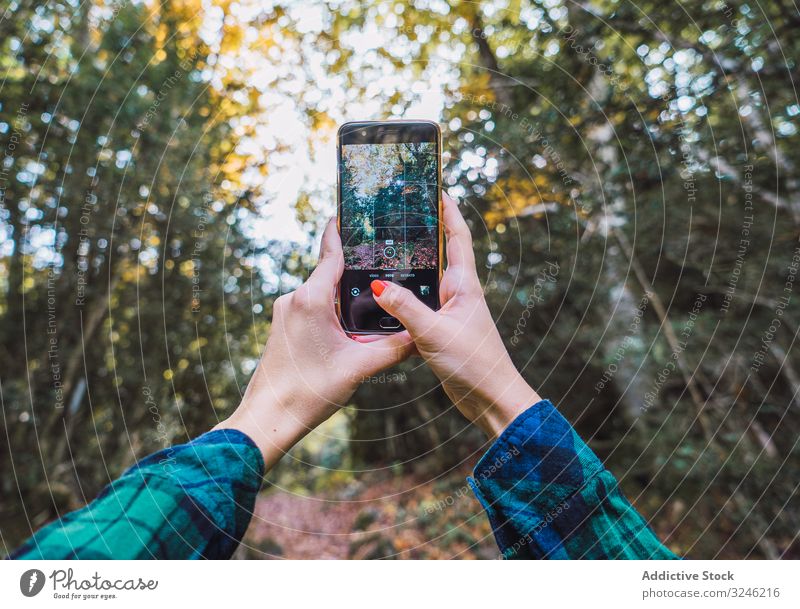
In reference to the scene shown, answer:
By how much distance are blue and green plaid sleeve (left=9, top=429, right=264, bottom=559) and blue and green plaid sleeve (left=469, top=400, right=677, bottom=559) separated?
0.29 m

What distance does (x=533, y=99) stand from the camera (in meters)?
1.52

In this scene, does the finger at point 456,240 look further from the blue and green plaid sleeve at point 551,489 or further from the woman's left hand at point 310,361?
the blue and green plaid sleeve at point 551,489

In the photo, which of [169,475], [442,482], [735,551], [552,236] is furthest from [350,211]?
[442,482]

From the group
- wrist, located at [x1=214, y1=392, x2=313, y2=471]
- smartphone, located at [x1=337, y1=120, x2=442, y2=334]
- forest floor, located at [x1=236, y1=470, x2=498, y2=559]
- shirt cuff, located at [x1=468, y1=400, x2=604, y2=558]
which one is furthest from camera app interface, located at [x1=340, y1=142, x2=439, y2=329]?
forest floor, located at [x1=236, y1=470, x2=498, y2=559]

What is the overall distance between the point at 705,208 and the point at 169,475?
5.76ft

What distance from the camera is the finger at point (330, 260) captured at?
32.0 inches

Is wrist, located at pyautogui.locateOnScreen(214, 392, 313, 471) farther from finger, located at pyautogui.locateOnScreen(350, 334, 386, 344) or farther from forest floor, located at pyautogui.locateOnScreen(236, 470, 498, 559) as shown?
forest floor, located at pyautogui.locateOnScreen(236, 470, 498, 559)

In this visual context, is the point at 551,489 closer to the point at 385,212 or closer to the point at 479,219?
the point at 385,212

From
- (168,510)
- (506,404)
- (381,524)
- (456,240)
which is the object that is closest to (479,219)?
(456,240)

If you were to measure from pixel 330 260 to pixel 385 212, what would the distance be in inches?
5.1

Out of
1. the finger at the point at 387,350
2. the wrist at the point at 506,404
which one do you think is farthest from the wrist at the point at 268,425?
the wrist at the point at 506,404

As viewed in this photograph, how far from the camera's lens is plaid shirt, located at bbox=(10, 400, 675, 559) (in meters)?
0.51

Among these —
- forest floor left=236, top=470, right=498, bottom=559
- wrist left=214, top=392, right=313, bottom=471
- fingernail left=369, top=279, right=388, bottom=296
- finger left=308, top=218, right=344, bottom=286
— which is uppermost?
finger left=308, top=218, right=344, bottom=286

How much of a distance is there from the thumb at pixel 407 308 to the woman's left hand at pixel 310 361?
5 centimetres
